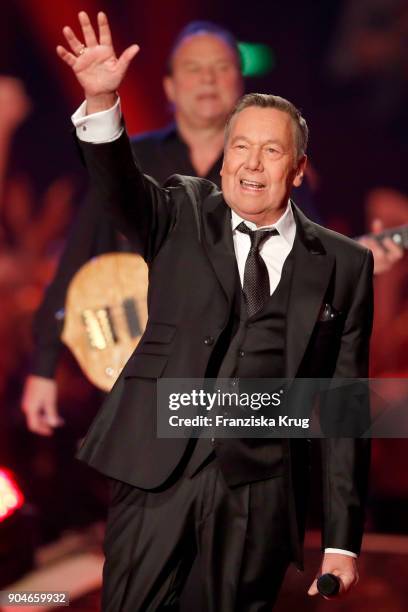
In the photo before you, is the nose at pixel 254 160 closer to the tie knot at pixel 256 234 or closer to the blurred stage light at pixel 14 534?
the tie knot at pixel 256 234

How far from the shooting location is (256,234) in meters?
1.87

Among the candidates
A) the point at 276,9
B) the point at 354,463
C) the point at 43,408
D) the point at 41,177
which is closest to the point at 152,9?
the point at 276,9

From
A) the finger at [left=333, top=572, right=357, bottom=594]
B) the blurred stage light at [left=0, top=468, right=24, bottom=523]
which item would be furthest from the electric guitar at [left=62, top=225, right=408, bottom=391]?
the finger at [left=333, top=572, right=357, bottom=594]

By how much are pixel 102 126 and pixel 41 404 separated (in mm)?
1916

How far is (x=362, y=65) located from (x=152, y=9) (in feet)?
2.50

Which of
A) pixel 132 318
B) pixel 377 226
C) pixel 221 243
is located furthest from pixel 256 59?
pixel 221 243

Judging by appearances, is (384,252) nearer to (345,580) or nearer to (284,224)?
(284,224)

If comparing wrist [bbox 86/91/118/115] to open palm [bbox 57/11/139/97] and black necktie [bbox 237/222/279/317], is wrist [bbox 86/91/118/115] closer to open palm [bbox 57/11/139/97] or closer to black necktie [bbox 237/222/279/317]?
open palm [bbox 57/11/139/97]

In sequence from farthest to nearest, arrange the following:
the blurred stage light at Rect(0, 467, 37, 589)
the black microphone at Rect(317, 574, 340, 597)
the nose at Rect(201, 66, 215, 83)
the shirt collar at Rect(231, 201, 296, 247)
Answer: the nose at Rect(201, 66, 215, 83), the blurred stage light at Rect(0, 467, 37, 589), the shirt collar at Rect(231, 201, 296, 247), the black microphone at Rect(317, 574, 340, 597)

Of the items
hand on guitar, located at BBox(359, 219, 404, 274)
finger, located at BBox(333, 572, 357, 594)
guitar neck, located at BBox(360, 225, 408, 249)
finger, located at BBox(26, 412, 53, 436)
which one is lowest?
finger, located at BBox(26, 412, 53, 436)

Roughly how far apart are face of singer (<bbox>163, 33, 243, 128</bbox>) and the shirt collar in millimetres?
1332

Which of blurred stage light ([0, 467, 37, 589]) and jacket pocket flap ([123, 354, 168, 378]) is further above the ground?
jacket pocket flap ([123, 354, 168, 378])

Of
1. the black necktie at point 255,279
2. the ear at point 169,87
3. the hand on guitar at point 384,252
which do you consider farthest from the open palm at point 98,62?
the hand on guitar at point 384,252

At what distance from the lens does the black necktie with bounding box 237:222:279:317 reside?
71.9 inches
